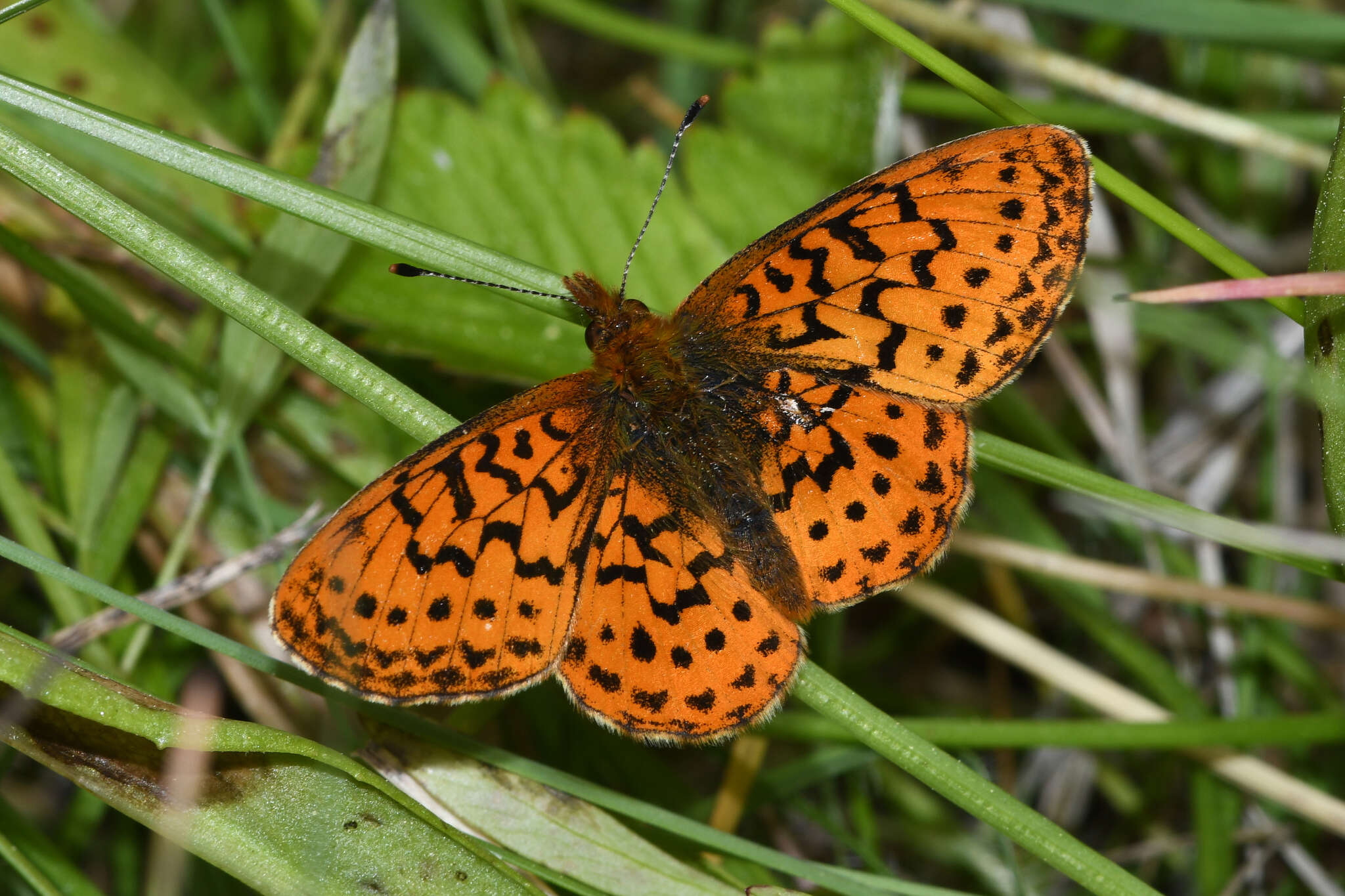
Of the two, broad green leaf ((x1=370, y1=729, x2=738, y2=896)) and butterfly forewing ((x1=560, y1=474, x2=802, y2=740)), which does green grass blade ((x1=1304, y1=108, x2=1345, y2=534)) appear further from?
broad green leaf ((x1=370, y1=729, x2=738, y2=896))

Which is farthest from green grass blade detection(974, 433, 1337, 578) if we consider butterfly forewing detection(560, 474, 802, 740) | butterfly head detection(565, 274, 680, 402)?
butterfly head detection(565, 274, 680, 402)

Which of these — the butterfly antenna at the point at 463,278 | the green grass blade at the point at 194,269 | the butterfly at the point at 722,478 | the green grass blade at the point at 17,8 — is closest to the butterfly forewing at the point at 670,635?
the butterfly at the point at 722,478

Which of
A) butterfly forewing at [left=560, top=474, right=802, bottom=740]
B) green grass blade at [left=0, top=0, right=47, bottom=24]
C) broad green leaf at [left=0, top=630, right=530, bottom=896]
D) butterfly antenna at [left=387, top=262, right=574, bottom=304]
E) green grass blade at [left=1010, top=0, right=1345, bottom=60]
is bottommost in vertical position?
broad green leaf at [left=0, top=630, right=530, bottom=896]

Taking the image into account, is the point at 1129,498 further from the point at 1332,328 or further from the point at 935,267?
the point at 935,267

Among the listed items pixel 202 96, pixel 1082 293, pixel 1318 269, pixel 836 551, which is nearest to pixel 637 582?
pixel 836 551

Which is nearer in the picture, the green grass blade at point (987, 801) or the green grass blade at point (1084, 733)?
the green grass blade at point (987, 801)

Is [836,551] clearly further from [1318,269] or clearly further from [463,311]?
[463,311]

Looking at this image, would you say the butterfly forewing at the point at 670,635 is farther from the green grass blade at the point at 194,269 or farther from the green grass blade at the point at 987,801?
the green grass blade at the point at 194,269

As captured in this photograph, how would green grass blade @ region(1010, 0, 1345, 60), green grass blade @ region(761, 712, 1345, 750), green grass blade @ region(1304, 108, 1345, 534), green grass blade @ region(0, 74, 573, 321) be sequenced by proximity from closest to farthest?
green grass blade @ region(1304, 108, 1345, 534) < green grass blade @ region(0, 74, 573, 321) < green grass blade @ region(761, 712, 1345, 750) < green grass blade @ region(1010, 0, 1345, 60)
